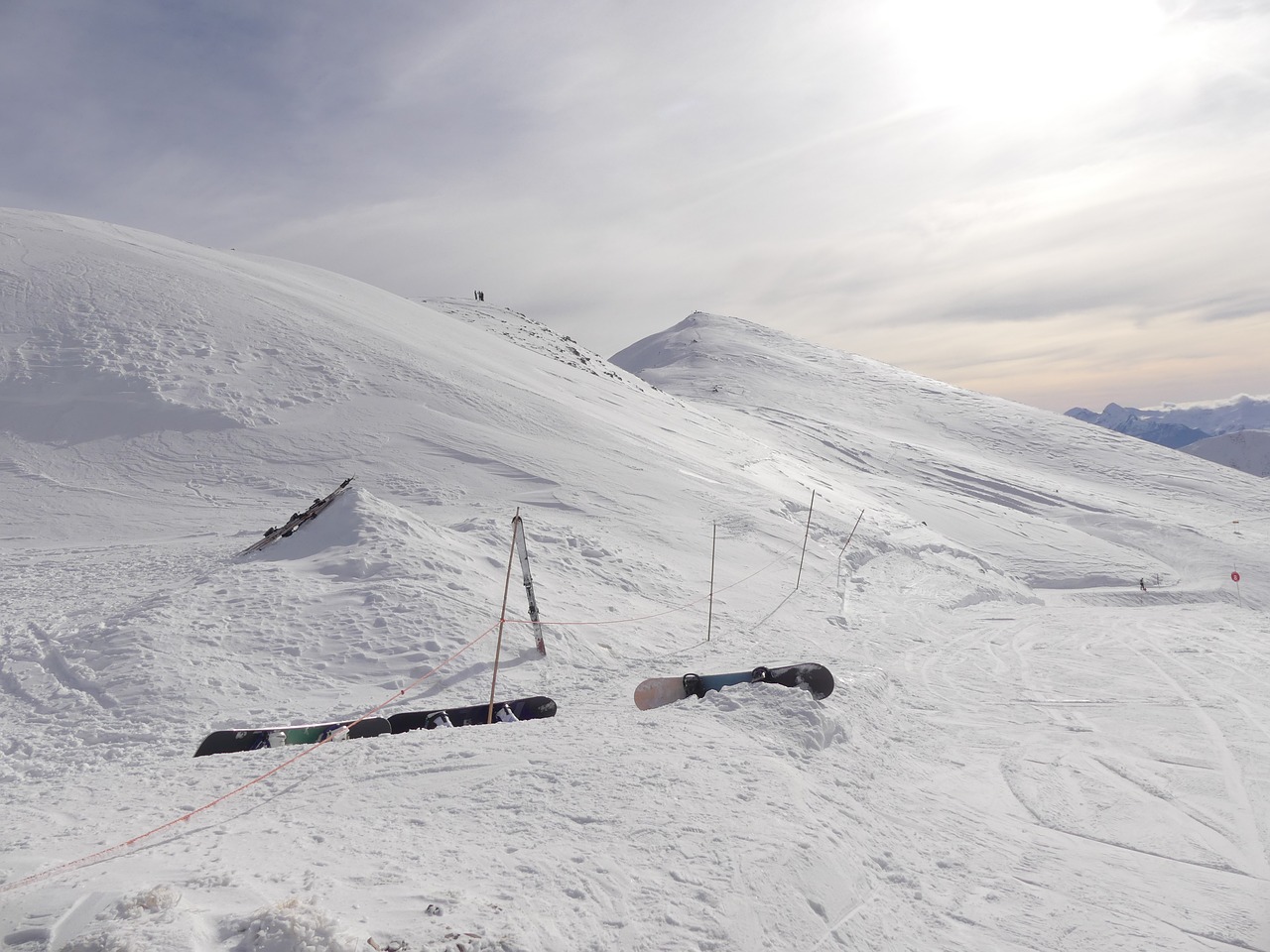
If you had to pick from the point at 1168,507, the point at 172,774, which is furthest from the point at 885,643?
the point at 1168,507

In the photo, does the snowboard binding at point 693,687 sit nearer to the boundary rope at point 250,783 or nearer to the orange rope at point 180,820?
the boundary rope at point 250,783

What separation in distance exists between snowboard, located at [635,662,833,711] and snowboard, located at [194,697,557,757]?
1.13 m

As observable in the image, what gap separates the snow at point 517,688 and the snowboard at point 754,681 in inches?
11.3

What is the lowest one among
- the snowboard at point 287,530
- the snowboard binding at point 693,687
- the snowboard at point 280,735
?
the snowboard at point 280,735

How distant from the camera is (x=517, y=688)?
943 centimetres

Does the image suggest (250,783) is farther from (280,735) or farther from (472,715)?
(472,715)

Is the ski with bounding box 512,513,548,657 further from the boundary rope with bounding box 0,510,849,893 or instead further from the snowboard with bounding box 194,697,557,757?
the snowboard with bounding box 194,697,557,757

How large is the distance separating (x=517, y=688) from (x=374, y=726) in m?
2.14

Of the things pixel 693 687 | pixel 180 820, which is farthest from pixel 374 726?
pixel 693 687

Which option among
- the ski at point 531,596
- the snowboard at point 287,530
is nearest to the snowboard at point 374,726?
the ski at point 531,596

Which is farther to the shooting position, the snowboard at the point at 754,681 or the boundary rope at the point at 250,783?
the snowboard at the point at 754,681

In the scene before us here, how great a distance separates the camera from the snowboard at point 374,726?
7113mm

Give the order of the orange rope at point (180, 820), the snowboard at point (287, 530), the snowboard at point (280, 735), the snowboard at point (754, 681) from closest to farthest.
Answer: the orange rope at point (180, 820)
the snowboard at point (280, 735)
the snowboard at point (754, 681)
the snowboard at point (287, 530)

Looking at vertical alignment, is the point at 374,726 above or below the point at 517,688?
above
